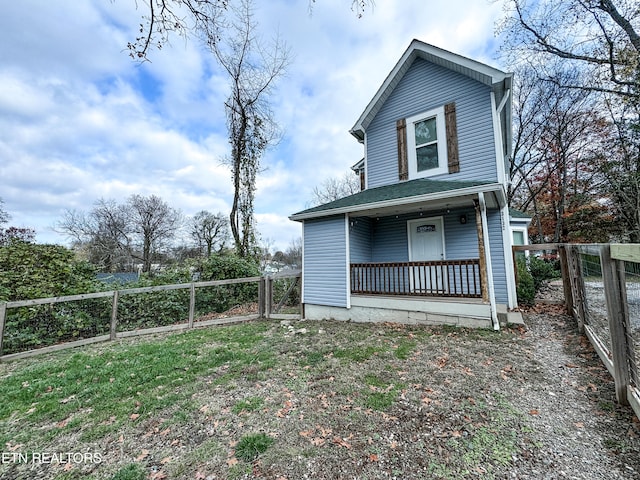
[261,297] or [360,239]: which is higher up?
[360,239]

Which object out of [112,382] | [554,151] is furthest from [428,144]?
[554,151]

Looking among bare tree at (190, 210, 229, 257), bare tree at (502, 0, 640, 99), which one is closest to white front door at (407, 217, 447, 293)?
bare tree at (502, 0, 640, 99)

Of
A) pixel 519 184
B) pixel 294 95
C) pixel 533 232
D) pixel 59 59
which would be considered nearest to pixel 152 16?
pixel 59 59

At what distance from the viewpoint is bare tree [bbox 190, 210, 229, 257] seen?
23.5m

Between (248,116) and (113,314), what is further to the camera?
(248,116)

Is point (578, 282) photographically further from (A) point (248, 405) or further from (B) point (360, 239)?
(A) point (248, 405)

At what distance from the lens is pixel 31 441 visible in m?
2.53

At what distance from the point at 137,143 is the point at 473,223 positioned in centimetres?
1420

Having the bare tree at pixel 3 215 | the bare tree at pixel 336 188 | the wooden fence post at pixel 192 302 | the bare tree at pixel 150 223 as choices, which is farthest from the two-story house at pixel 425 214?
the bare tree at pixel 150 223

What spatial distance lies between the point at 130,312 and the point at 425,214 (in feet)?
26.7

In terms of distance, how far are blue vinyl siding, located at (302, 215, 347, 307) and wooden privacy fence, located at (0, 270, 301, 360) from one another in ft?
2.71

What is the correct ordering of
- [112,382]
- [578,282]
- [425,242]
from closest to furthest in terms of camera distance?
[112,382] → [578,282] → [425,242]

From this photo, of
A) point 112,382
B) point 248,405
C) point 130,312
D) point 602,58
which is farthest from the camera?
point 602,58

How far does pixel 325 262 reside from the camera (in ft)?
24.4
